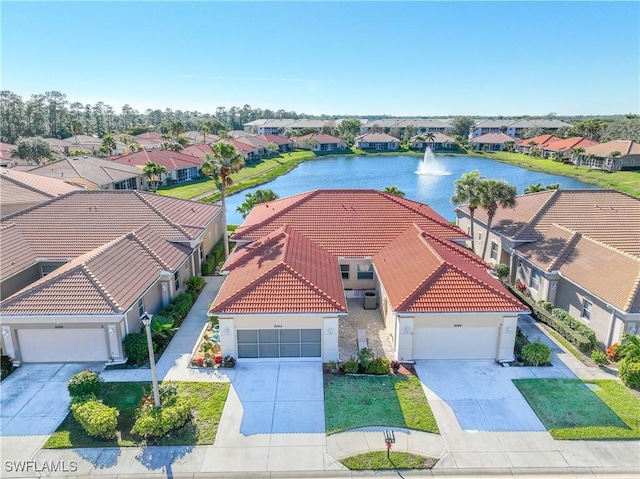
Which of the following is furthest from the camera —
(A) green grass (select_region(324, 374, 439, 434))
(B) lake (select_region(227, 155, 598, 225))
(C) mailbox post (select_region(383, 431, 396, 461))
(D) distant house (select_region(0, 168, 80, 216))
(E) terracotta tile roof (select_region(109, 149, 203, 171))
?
(E) terracotta tile roof (select_region(109, 149, 203, 171))

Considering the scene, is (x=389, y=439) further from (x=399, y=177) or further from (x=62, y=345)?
(x=399, y=177)

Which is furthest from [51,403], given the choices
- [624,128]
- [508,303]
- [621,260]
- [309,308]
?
[624,128]

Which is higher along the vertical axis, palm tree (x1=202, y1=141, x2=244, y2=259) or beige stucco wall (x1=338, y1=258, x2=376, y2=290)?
palm tree (x1=202, y1=141, x2=244, y2=259)

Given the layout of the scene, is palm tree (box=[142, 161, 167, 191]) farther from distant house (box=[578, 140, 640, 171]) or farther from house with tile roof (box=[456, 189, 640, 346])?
distant house (box=[578, 140, 640, 171])

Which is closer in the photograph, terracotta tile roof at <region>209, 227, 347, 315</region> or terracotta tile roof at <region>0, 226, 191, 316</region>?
terracotta tile roof at <region>0, 226, 191, 316</region>

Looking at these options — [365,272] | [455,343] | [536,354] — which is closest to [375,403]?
[455,343]

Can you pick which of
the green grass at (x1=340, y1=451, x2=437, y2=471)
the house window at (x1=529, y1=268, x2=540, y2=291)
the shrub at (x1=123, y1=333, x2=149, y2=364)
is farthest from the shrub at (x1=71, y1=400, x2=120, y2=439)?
the house window at (x1=529, y1=268, x2=540, y2=291)
